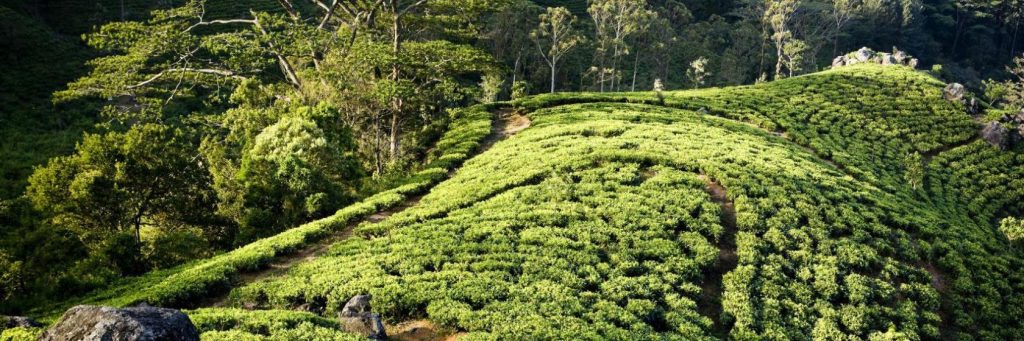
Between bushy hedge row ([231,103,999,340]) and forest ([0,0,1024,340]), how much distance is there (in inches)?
3.9

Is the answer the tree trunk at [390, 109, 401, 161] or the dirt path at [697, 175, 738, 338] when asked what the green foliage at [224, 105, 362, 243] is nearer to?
the tree trunk at [390, 109, 401, 161]

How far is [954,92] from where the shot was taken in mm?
49719

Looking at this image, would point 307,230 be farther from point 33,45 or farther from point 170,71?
point 33,45

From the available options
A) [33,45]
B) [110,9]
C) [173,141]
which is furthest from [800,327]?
[110,9]

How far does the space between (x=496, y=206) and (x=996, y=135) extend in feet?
137

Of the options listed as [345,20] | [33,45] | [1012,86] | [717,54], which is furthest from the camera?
[717,54]

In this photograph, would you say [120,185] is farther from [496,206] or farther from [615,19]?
[615,19]

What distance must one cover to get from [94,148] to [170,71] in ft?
37.3

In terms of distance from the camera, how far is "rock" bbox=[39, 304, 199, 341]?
9633 mm

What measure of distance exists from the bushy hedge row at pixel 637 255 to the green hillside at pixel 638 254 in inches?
2.7

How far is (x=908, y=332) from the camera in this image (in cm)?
1697

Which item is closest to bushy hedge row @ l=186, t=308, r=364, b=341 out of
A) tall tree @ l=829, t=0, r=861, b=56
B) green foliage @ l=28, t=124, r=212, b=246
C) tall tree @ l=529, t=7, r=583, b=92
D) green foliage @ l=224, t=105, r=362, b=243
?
green foliage @ l=224, t=105, r=362, b=243

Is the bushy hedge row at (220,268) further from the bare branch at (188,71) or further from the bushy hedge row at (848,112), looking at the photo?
the bushy hedge row at (848,112)

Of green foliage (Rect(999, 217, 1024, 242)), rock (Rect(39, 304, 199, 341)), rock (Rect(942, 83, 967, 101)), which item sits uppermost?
rock (Rect(942, 83, 967, 101))
